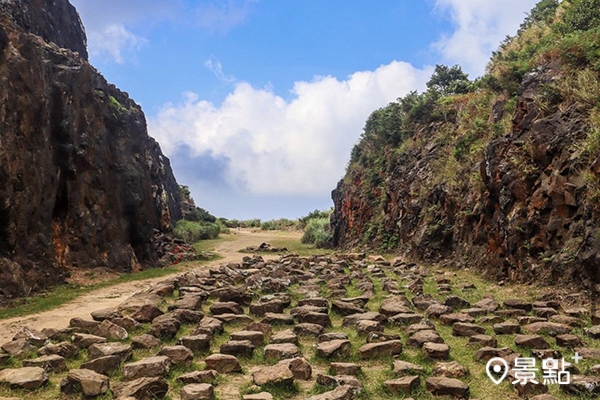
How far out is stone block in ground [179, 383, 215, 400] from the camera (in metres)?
6.03

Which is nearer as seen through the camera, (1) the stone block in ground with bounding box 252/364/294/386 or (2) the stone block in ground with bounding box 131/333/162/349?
(1) the stone block in ground with bounding box 252/364/294/386

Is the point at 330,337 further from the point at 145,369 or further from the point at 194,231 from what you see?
the point at 194,231

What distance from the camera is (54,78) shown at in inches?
870

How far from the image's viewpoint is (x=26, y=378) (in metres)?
6.78

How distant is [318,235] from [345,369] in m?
38.4

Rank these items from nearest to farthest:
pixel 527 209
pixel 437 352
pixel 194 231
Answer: pixel 437 352
pixel 527 209
pixel 194 231

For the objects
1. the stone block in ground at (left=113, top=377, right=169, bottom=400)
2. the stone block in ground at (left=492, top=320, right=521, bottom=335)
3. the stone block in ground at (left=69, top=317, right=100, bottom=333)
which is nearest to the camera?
the stone block in ground at (left=113, top=377, right=169, bottom=400)

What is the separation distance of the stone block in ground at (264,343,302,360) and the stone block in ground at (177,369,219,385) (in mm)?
1174

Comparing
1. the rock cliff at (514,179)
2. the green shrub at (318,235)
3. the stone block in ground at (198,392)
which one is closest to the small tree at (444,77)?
the rock cliff at (514,179)

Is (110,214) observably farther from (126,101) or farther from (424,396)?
(424,396)

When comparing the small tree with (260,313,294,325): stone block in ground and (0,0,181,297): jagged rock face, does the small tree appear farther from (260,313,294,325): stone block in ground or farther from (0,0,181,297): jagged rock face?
(260,313,294,325): stone block in ground

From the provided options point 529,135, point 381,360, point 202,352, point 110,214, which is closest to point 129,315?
point 202,352

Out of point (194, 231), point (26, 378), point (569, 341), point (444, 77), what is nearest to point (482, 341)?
point (569, 341)

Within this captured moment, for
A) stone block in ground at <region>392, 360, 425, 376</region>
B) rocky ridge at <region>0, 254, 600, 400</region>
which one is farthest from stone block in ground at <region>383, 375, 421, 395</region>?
stone block in ground at <region>392, 360, 425, 376</region>
